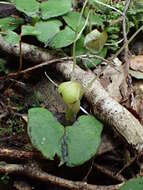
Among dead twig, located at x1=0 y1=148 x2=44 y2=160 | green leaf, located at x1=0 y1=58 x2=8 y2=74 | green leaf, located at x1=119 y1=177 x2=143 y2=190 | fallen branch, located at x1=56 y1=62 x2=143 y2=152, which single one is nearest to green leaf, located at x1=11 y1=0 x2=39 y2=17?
green leaf, located at x1=0 y1=58 x2=8 y2=74

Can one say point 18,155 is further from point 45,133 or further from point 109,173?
point 109,173

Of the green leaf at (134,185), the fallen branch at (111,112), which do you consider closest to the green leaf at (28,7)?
the fallen branch at (111,112)

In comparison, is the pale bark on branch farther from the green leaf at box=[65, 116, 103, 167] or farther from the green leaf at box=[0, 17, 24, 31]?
→ the green leaf at box=[0, 17, 24, 31]

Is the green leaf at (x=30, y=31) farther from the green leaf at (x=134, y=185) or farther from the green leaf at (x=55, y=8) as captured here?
the green leaf at (x=134, y=185)

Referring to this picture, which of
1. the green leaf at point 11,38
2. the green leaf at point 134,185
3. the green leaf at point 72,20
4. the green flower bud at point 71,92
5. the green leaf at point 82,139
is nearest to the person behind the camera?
the green leaf at point 134,185

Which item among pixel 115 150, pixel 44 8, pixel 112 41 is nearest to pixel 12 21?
pixel 44 8

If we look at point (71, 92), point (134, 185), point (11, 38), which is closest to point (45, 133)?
point (71, 92)
